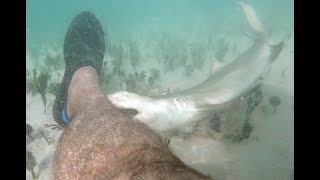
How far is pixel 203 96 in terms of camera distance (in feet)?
22.3

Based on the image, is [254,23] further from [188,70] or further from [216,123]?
[216,123]

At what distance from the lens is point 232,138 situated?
22.2 feet

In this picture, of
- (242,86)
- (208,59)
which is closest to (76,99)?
(242,86)

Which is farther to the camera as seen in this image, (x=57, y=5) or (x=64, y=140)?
(x=57, y=5)

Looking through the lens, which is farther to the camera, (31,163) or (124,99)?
(31,163)

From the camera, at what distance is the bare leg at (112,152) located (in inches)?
92.1

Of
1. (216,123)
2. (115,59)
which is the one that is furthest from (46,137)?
(115,59)

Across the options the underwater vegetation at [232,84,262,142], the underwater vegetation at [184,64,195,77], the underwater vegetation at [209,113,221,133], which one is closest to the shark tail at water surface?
the underwater vegetation at [232,84,262,142]

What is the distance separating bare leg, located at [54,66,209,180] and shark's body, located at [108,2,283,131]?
180 cm

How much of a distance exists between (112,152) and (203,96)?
14.7 ft

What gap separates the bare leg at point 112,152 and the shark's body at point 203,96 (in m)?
1.80

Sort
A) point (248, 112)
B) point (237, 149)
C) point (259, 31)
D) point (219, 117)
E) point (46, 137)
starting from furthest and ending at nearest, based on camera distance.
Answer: point (259, 31), point (248, 112), point (219, 117), point (46, 137), point (237, 149)

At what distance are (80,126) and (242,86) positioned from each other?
18.6ft
